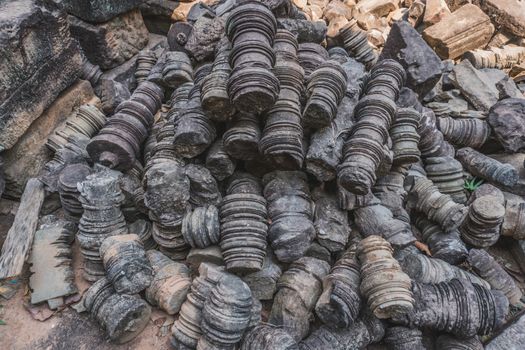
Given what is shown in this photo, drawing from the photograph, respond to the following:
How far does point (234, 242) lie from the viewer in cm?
317

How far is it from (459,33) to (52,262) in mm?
6508

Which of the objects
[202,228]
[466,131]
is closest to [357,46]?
[466,131]

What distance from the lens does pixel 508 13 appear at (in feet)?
22.8

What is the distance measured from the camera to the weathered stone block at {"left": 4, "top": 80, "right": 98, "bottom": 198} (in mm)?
4219

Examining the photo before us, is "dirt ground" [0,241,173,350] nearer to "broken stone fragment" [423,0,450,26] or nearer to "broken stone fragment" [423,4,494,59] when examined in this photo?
"broken stone fragment" [423,4,494,59]

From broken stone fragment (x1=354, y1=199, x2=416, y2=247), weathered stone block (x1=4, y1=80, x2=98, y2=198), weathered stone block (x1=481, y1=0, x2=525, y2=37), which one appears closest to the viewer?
broken stone fragment (x1=354, y1=199, x2=416, y2=247)

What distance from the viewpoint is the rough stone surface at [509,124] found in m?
4.73

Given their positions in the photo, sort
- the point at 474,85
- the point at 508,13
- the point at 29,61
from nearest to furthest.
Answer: the point at 29,61
the point at 474,85
the point at 508,13

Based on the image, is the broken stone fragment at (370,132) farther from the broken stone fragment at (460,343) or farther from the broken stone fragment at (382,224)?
the broken stone fragment at (460,343)

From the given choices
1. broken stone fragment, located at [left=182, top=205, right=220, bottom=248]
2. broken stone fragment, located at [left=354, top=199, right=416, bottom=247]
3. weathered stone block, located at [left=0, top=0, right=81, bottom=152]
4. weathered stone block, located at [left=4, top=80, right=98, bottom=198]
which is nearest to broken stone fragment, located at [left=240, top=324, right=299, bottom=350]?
broken stone fragment, located at [left=182, top=205, right=220, bottom=248]

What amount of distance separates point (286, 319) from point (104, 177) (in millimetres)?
2033

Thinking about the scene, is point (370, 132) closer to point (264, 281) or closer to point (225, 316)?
point (264, 281)

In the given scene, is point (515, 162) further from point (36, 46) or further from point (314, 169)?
point (36, 46)

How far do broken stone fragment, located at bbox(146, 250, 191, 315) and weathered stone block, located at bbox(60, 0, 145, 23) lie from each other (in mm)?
3642
